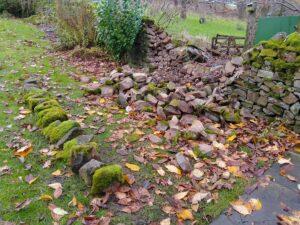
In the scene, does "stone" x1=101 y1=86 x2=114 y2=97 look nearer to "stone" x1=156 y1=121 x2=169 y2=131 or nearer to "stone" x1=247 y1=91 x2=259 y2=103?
"stone" x1=156 y1=121 x2=169 y2=131

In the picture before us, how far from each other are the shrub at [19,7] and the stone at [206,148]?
13.7 metres

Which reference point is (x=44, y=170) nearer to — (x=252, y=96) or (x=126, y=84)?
(x=126, y=84)

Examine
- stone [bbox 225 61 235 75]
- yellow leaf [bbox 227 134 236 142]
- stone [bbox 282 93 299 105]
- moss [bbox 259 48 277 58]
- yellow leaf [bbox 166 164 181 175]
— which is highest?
moss [bbox 259 48 277 58]

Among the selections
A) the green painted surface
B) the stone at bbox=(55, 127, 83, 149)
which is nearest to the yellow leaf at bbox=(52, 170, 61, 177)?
the stone at bbox=(55, 127, 83, 149)

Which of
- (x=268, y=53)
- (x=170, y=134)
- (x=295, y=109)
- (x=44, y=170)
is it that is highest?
(x=268, y=53)

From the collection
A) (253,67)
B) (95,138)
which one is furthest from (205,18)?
(95,138)

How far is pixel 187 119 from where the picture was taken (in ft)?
15.9

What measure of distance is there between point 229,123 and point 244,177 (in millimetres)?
1366

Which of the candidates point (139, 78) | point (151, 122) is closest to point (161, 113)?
point (151, 122)

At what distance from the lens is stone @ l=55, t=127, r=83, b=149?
3967 millimetres

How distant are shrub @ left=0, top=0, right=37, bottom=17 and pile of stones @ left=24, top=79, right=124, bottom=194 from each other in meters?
11.6

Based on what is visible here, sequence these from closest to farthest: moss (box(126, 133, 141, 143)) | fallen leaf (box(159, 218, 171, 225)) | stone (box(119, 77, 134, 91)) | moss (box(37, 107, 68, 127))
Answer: fallen leaf (box(159, 218, 171, 225))
moss (box(126, 133, 141, 143))
moss (box(37, 107, 68, 127))
stone (box(119, 77, 134, 91))

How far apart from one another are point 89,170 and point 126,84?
2.64 m

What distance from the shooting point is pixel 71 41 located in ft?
30.7
